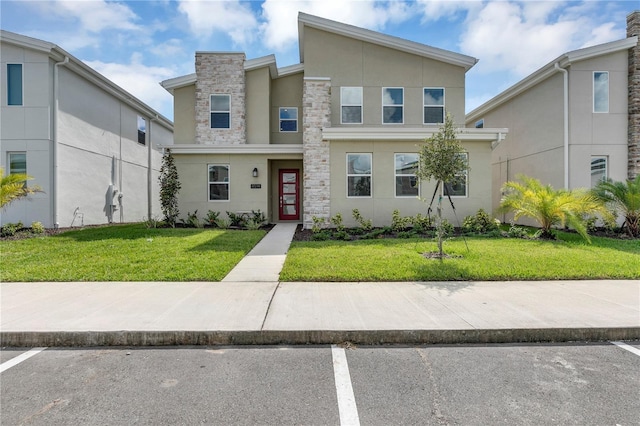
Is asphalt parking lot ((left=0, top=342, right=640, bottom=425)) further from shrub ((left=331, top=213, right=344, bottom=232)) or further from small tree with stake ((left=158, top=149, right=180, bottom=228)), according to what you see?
small tree with stake ((left=158, top=149, right=180, bottom=228))

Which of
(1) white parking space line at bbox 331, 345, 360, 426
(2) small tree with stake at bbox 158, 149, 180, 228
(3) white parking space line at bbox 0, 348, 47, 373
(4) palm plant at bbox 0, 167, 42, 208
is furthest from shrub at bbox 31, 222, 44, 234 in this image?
(1) white parking space line at bbox 331, 345, 360, 426

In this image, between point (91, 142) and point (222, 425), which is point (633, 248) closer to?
point (222, 425)

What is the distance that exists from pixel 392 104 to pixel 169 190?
32.8 ft

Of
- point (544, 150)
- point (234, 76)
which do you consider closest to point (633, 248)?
point (544, 150)

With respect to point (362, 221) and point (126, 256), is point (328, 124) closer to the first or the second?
point (362, 221)

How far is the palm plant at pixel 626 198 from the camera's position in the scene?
10836mm

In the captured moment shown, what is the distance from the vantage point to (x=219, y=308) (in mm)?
4906

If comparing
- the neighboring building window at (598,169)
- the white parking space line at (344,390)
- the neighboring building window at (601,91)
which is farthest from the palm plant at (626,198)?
the white parking space line at (344,390)

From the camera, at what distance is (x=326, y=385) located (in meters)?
3.19

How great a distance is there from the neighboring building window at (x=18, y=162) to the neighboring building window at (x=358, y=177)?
Result: 1223cm

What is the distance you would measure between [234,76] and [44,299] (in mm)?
12216

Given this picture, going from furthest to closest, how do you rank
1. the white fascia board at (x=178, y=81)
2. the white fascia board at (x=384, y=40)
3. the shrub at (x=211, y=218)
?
the white fascia board at (x=178, y=81), the white fascia board at (x=384, y=40), the shrub at (x=211, y=218)

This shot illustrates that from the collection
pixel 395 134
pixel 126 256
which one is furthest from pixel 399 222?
pixel 126 256

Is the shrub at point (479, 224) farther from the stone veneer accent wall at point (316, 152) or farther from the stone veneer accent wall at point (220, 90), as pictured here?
the stone veneer accent wall at point (220, 90)
